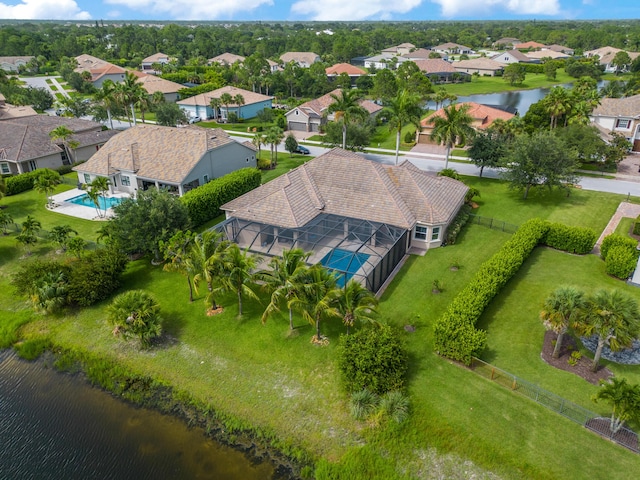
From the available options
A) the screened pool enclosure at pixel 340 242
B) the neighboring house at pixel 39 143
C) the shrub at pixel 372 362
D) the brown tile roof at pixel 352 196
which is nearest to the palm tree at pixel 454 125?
the brown tile roof at pixel 352 196

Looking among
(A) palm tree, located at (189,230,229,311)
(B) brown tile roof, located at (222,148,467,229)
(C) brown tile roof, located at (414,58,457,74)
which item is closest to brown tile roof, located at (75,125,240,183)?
(B) brown tile roof, located at (222,148,467,229)

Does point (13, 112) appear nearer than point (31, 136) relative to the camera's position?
No

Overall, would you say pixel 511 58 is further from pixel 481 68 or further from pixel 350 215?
pixel 350 215

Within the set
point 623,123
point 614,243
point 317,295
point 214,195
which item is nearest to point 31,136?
point 214,195

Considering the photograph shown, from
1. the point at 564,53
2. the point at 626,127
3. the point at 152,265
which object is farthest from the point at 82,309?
the point at 564,53

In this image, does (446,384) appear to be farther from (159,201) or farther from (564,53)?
(564,53)

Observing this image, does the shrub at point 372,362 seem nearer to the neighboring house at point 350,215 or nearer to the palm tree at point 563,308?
the neighboring house at point 350,215

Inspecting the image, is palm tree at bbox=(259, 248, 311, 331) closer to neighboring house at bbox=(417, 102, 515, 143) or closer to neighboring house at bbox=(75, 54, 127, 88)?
neighboring house at bbox=(417, 102, 515, 143)
